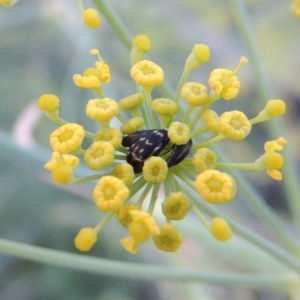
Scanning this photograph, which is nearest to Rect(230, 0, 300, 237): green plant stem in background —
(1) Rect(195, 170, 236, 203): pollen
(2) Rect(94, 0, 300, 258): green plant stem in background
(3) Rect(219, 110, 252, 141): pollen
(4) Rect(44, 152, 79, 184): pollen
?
(2) Rect(94, 0, 300, 258): green plant stem in background

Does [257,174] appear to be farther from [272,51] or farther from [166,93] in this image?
[166,93]

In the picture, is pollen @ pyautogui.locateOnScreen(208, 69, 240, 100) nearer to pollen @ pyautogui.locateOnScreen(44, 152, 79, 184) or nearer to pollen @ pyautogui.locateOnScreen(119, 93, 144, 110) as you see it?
pollen @ pyautogui.locateOnScreen(119, 93, 144, 110)

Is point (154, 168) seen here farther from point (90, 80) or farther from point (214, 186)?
point (90, 80)

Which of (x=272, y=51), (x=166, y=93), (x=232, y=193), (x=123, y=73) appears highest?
(x=166, y=93)

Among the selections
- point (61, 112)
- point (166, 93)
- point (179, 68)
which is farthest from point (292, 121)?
point (166, 93)

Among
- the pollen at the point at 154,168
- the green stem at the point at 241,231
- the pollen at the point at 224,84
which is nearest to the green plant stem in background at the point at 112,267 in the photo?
the green stem at the point at 241,231

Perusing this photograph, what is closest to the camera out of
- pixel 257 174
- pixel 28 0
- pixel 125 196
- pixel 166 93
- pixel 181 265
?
pixel 125 196

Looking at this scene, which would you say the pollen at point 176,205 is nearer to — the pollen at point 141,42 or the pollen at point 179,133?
the pollen at point 179,133
